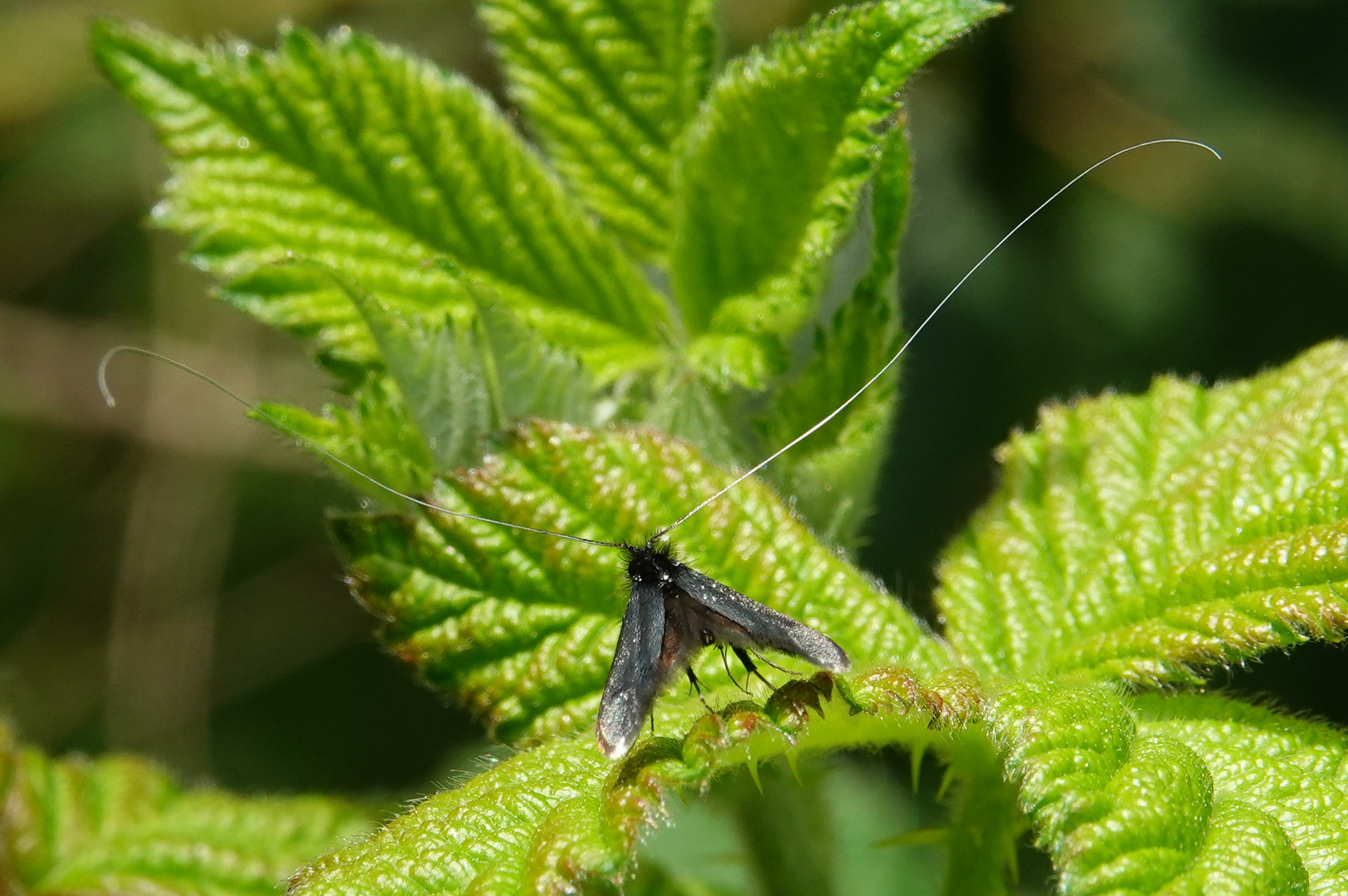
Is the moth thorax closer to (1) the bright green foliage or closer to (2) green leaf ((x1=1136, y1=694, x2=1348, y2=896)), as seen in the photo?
(1) the bright green foliage

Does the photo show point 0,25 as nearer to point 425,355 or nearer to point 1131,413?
point 425,355

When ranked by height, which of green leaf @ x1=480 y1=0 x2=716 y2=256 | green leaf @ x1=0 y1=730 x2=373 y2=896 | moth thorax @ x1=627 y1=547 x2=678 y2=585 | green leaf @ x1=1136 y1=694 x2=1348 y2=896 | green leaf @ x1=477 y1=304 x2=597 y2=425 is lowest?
green leaf @ x1=1136 y1=694 x2=1348 y2=896

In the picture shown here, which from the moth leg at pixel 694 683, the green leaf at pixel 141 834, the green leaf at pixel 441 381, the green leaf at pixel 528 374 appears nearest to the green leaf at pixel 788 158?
the green leaf at pixel 528 374

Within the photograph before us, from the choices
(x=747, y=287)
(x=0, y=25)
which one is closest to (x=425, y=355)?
(x=747, y=287)

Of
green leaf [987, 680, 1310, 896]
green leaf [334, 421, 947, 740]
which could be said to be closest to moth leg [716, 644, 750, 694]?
green leaf [334, 421, 947, 740]

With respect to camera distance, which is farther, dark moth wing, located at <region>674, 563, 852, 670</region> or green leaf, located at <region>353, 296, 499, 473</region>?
green leaf, located at <region>353, 296, 499, 473</region>

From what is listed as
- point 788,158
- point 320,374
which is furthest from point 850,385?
point 320,374

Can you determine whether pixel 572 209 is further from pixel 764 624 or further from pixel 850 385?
pixel 764 624
